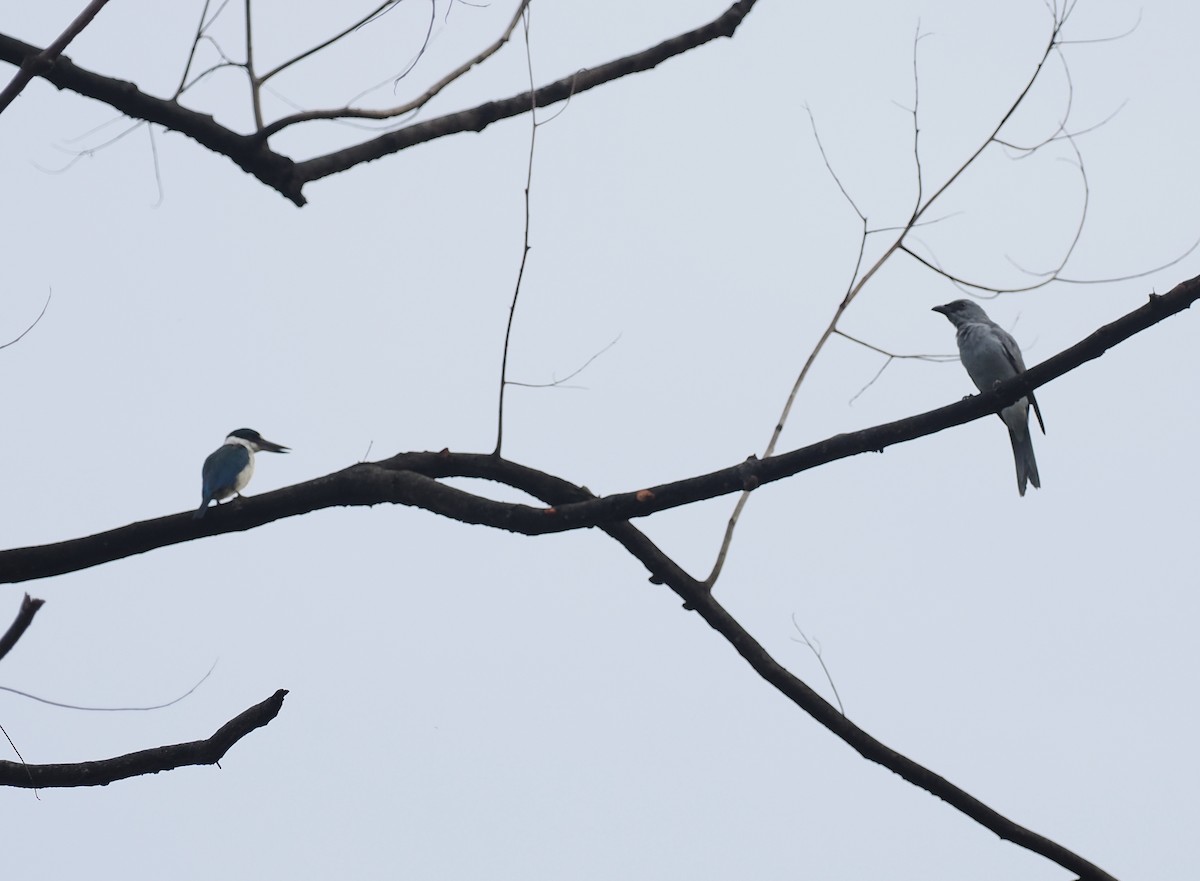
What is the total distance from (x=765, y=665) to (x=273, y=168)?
1983 millimetres

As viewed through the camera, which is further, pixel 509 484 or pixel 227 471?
pixel 227 471

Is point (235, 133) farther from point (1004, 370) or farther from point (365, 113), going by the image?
point (1004, 370)

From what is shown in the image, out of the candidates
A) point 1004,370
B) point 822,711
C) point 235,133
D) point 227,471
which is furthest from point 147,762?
point 1004,370

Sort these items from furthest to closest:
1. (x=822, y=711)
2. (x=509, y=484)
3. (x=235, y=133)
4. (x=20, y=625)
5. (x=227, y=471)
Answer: (x=227, y=471) < (x=509, y=484) < (x=822, y=711) < (x=235, y=133) < (x=20, y=625)

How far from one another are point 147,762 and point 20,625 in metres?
1.41

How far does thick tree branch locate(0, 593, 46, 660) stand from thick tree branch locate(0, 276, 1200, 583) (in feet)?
4.21

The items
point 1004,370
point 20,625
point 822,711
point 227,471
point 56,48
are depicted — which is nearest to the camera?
point 20,625

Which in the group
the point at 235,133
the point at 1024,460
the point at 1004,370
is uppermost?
the point at 1004,370

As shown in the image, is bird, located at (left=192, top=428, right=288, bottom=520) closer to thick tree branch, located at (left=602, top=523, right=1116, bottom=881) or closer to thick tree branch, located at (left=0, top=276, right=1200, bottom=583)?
thick tree branch, located at (left=0, top=276, right=1200, bottom=583)

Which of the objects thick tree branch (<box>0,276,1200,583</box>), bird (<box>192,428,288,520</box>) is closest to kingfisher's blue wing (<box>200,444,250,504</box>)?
bird (<box>192,428,288,520</box>)

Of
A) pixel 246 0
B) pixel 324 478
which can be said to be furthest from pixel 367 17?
pixel 324 478

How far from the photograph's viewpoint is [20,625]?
193 cm

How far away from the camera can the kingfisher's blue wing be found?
6.63m

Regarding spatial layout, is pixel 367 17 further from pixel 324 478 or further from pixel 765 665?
pixel 765 665
